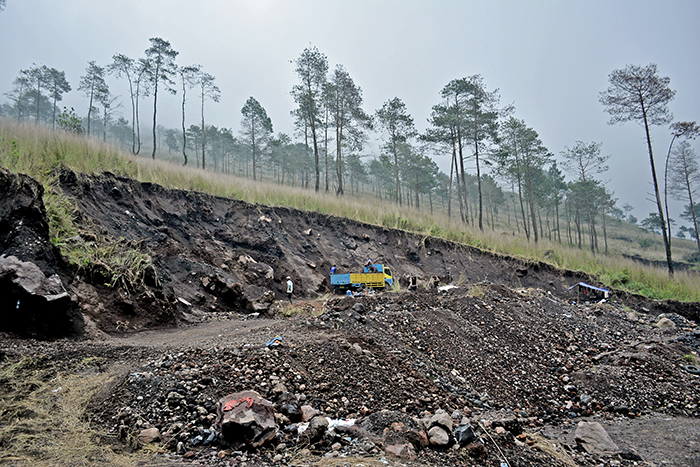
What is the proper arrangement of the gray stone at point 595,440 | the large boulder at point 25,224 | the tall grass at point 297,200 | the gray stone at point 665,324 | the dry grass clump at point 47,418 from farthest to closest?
the gray stone at point 665,324
the tall grass at point 297,200
the large boulder at point 25,224
the gray stone at point 595,440
the dry grass clump at point 47,418

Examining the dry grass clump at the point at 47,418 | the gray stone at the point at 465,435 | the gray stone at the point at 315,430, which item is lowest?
the gray stone at the point at 465,435

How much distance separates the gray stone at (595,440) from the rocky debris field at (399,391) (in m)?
0.01

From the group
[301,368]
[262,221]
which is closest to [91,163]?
[262,221]

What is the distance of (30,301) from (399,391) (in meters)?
4.31

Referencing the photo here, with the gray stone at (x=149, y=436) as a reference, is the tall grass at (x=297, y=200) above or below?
above

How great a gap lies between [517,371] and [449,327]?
3.59 ft

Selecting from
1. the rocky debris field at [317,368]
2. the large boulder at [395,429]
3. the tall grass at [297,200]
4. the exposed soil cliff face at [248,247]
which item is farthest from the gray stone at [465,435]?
the tall grass at [297,200]

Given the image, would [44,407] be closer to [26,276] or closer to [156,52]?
[26,276]

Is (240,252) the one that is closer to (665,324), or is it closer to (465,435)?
(465,435)

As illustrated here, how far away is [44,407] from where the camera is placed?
2.40 m

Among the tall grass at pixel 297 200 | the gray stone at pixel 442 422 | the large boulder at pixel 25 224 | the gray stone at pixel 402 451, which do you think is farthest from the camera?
the tall grass at pixel 297 200

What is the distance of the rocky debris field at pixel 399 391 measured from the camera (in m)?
2.29

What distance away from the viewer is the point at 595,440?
9.50 ft

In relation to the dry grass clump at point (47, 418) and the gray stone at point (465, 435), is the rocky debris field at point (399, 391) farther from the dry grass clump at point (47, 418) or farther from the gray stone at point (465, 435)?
the dry grass clump at point (47, 418)
